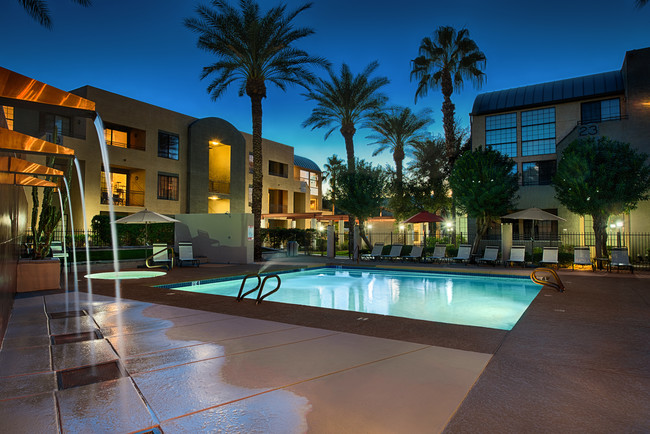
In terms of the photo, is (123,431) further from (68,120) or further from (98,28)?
(68,120)

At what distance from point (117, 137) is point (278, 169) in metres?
14.4

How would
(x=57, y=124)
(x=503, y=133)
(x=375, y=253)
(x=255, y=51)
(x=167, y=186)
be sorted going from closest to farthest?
1. (x=255, y=51)
2. (x=375, y=253)
3. (x=57, y=124)
4. (x=503, y=133)
5. (x=167, y=186)

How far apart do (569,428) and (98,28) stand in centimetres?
2288

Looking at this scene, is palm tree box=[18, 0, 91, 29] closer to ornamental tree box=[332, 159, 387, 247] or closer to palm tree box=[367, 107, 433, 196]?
ornamental tree box=[332, 159, 387, 247]

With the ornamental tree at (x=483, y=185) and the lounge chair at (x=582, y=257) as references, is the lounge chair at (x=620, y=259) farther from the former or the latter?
the ornamental tree at (x=483, y=185)

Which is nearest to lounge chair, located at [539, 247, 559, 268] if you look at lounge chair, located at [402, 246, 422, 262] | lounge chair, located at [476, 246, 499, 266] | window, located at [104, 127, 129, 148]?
lounge chair, located at [476, 246, 499, 266]

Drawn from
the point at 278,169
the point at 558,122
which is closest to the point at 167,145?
the point at 278,169

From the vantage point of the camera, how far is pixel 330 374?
12.3 feet

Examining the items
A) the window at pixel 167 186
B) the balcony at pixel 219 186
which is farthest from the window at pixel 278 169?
the window at pixel 167 186

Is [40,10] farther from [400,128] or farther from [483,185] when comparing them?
[400,128]

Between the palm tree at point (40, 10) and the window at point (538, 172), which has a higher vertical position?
the palm tree at point (40, 10)

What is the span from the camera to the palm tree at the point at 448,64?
23906 mm

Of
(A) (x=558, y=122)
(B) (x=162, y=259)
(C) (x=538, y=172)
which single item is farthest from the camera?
(C) (x=538, y=172)

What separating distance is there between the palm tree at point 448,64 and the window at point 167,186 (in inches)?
672
